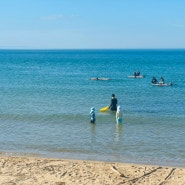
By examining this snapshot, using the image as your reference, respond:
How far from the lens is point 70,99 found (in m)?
35.1

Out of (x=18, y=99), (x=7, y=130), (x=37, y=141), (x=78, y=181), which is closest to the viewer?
(x=78, y=181)

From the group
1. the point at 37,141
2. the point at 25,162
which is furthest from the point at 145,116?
the point at 25,162

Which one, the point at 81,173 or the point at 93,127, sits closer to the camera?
the point at 81,173

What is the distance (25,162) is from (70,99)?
19236 mm

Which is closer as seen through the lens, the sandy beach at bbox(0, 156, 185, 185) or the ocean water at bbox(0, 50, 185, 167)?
the sandy beach at bbox(0, 156, 185, 185)

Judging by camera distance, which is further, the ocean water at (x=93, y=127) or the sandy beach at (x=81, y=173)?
the ocean water at (x=93, y=127)

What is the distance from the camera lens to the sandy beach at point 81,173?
13.7 m

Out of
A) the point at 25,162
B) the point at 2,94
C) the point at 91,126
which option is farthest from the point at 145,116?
the point at 2,94

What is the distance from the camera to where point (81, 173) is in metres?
14.5

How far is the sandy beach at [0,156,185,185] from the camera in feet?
44.9

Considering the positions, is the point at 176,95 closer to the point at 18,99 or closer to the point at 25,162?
the point at 18,99

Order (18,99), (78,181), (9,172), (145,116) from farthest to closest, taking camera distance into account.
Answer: (18,99)
(145,116)
(9,172)
(78,181)

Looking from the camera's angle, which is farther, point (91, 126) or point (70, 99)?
point (70, 99)

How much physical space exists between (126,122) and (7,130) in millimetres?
7353
